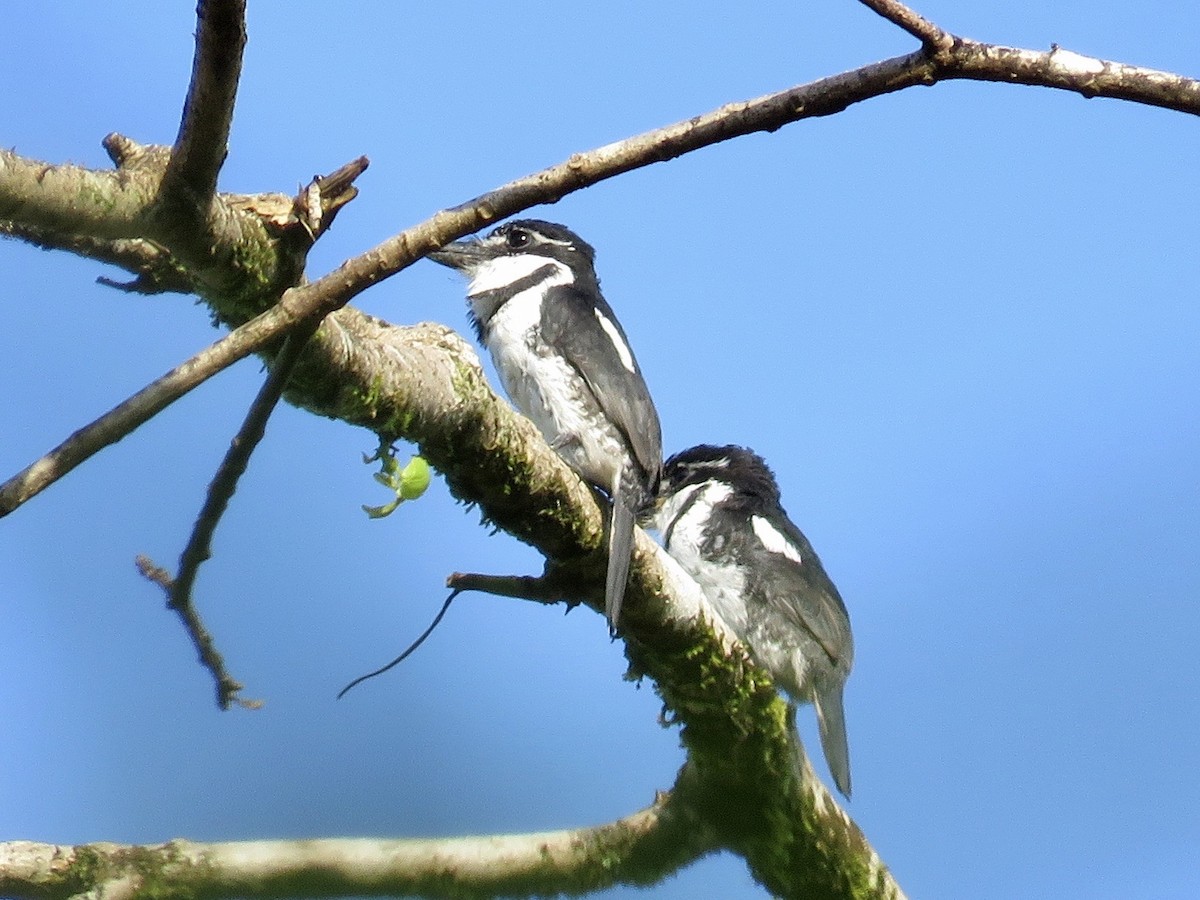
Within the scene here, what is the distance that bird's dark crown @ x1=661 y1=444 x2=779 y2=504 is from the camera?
16.4 ft

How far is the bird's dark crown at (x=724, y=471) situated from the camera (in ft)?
16.4

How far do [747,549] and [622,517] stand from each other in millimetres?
1640

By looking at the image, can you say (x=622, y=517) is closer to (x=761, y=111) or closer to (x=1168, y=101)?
(x=761, y=111)

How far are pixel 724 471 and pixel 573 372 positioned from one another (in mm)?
1319

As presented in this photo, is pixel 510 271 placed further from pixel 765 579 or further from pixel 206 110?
pixel 206 110

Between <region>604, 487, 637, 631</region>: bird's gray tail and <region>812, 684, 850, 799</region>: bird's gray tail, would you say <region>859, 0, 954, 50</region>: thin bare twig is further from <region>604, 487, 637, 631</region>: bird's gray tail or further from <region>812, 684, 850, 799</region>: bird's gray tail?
<region>812, 684, 850, 799</region>: bird's gray tail

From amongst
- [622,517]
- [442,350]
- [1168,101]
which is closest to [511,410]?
[442,350]

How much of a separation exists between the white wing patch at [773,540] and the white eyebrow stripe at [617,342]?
84 cm

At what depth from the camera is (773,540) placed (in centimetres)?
461

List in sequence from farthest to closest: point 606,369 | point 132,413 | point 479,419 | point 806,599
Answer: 1. point 806,599
2. point 606,369
3. point 479,419
4. point 132,413

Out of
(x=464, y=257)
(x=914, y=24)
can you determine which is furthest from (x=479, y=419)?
(x=464, y=257)

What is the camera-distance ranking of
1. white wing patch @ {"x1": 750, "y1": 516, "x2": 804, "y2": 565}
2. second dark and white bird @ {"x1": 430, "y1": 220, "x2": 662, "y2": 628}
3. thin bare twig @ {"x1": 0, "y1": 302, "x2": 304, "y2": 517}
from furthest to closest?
white wing patch @ {"x1": 750, "y1": 516, "x2": 804, "y2": 565} → second dark and white bird @ {"x1": 430, "y1": 220, "x2": 662, "y2": 628} → thin bare twig @ {"x1": 0, "y1": 302, "x2": 304, "y2": 517}

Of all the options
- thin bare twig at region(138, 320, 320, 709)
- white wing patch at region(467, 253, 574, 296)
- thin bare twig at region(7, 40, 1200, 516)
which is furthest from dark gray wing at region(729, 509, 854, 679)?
thin bare twig at region(7, 40, 1200, 516)

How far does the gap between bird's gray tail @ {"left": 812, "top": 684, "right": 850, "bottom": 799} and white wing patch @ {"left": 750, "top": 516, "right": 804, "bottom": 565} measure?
464mm
